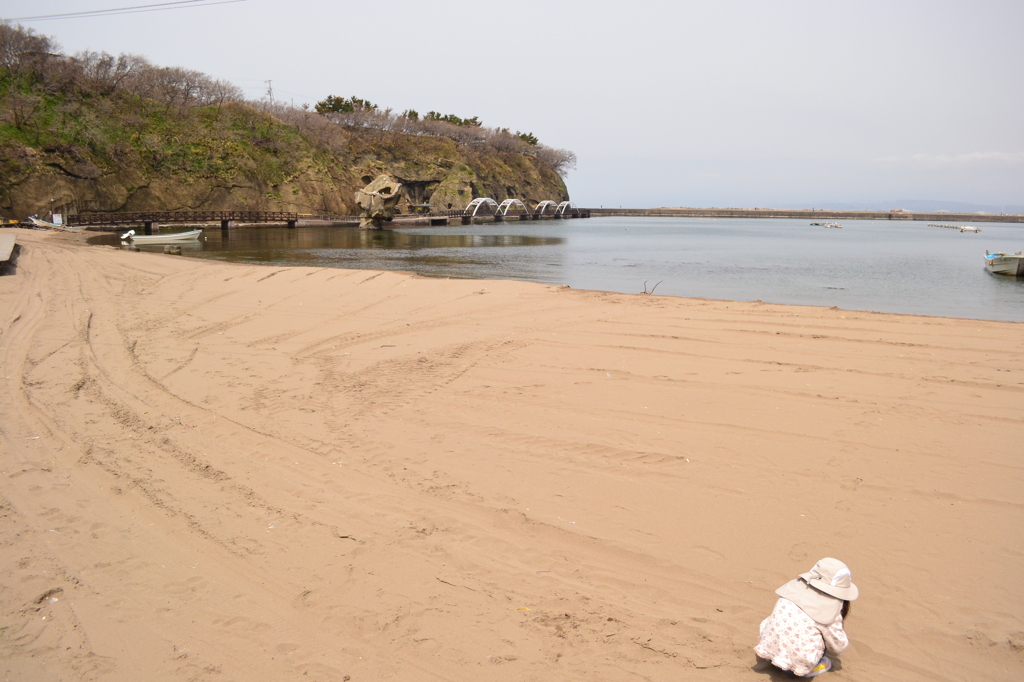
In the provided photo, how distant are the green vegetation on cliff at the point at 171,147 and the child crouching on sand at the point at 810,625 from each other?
48779 millimetres

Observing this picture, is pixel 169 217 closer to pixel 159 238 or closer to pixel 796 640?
pixel 159 238

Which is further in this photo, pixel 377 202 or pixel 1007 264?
pixel 377 202

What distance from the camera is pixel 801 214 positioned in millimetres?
114125

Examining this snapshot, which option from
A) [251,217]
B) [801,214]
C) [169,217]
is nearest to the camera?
[169,217]

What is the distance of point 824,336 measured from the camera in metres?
8.83

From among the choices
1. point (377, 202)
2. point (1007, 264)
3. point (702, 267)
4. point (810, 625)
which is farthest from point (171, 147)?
point (810, 625)

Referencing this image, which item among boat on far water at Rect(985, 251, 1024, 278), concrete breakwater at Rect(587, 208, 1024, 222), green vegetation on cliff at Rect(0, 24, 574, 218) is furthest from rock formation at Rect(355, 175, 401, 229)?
concrete breakwater at Rect(587, 208, 1024, 222)

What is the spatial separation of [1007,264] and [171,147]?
54993 mm

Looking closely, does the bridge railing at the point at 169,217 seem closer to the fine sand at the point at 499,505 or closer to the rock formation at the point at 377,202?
the rock formation at the point at 377,202

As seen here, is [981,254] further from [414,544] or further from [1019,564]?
[414,544]

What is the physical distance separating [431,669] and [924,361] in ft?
23.9

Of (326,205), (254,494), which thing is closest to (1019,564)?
(254,494)

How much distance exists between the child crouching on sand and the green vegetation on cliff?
4878 cm

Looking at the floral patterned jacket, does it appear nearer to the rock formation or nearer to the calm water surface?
the calm water surface
